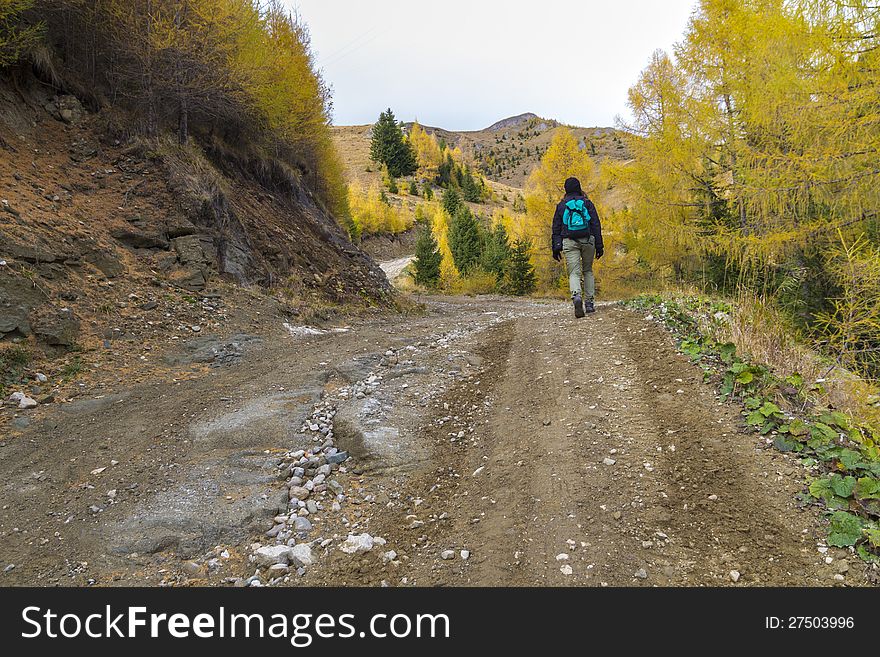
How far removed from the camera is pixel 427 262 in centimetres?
4012

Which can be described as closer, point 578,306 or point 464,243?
point 578,306

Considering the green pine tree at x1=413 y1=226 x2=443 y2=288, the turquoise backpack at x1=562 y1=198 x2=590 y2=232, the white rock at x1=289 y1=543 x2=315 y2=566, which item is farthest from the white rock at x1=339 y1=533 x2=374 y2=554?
the green pine tree at x1=413 y1=226 x2=443 y2=288

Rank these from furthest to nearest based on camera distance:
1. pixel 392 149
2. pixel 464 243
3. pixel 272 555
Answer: pixel 392 149 → pixel 464 243 → pixel 272 555

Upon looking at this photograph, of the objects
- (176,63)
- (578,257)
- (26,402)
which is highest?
(176,63)

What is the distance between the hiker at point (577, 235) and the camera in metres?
7.99

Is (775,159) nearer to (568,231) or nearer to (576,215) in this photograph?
(576,215)

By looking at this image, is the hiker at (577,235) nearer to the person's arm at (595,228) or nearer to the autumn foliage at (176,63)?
the person's arm at (595,228)

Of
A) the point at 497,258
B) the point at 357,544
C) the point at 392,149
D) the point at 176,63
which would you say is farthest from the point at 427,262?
the point at 392,149

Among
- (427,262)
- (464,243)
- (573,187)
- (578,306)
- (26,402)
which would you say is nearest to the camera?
(26,402)

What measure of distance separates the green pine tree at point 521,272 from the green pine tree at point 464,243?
1752 cm

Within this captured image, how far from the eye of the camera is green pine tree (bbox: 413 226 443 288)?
131 feet

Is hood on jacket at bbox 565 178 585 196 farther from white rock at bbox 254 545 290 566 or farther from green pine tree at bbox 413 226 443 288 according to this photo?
green pine tree at bbox 413 226 443 288

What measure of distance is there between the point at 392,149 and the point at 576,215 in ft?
300

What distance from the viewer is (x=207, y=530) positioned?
339 centimetres
